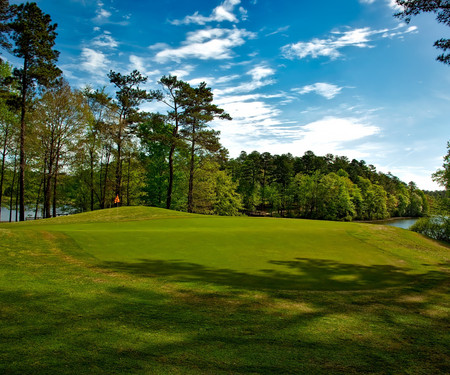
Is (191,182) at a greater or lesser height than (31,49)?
lesser

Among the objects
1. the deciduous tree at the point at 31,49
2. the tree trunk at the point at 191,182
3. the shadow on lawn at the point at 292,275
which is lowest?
the shadow on lawn at the point at 292,275

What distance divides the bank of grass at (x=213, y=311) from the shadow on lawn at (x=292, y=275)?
0.12 ft

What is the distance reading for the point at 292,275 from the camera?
7719 millimetres

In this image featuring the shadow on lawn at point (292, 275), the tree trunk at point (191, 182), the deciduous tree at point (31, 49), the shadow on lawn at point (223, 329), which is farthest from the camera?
the tree trunk at point (191, 182)

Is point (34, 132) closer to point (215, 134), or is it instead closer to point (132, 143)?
point (132, 143)

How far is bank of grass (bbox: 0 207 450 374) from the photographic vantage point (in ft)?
10.6

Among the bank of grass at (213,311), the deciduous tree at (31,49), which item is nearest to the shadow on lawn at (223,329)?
the bank of grass at (213,311)

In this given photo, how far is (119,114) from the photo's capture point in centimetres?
3700

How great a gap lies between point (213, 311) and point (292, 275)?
3.60 m

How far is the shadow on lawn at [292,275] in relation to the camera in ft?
22.6

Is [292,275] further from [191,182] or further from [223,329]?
[191,182]

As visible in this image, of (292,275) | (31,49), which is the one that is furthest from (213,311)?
(31,49)

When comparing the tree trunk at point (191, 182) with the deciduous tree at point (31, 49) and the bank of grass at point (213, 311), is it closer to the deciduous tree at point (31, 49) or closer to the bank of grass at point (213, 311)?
the deciduous tree at point (31, 49)

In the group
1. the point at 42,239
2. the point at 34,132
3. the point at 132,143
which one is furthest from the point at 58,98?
the point at 42,239
